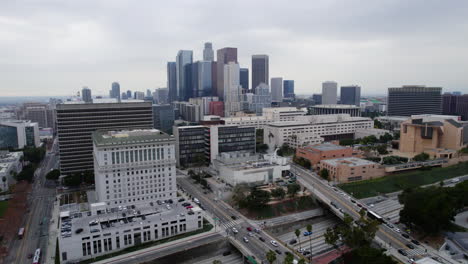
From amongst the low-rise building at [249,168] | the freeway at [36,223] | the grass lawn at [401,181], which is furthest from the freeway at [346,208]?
the freeway at [36,223]

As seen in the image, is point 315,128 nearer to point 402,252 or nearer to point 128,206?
point 402,252

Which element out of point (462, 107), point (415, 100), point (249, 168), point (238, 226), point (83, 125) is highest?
point (415, 100)

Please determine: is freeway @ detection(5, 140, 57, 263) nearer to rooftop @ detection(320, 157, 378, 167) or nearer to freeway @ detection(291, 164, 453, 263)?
freeway @ detection(291, 164, 453, 263)

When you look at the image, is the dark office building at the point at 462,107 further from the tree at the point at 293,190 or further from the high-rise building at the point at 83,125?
the high-rise building at the point at 83,125

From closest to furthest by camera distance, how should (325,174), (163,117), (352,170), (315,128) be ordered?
(352,170) < (325,174) < (315,128) < (163,117)

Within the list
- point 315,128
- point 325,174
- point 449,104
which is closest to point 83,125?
point 325,174

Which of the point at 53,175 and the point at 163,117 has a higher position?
the point at 163,117

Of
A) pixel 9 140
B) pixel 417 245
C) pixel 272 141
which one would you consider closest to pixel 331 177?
pixel 417 245
